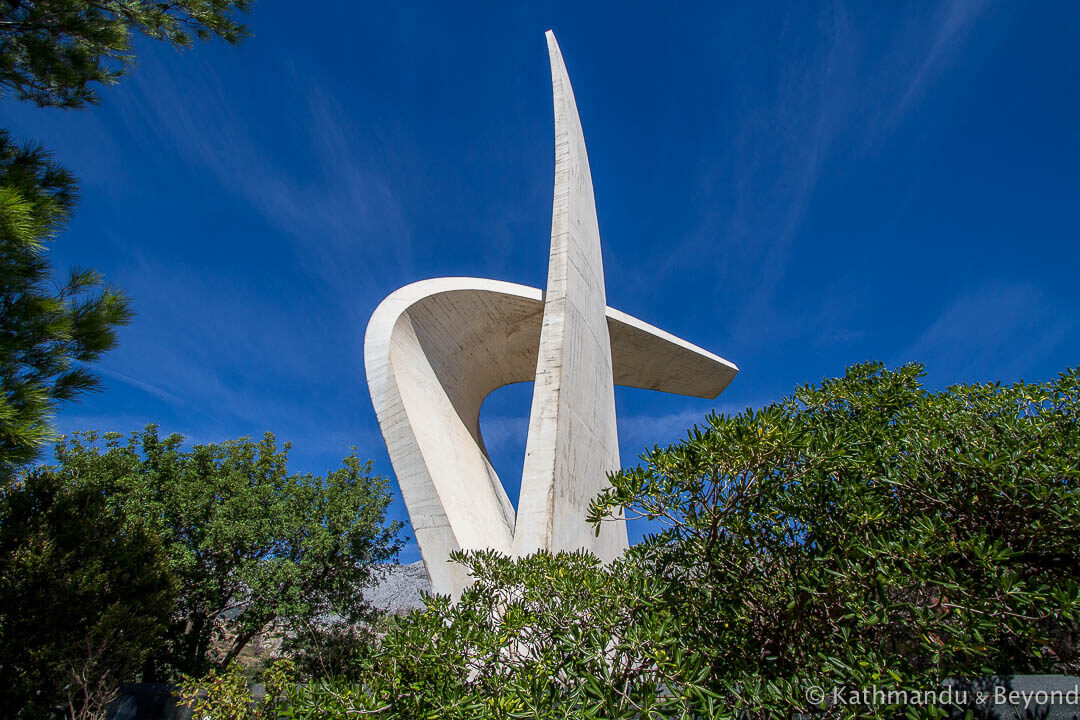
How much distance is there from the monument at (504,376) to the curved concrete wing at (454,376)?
2 cm

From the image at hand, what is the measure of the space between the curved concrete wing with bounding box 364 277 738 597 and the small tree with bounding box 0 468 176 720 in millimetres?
5062

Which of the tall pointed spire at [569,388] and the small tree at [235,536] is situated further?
the small tree at [235,536]

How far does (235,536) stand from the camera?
11.5 m

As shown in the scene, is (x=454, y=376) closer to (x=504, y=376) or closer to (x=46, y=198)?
(x=504, y=376)

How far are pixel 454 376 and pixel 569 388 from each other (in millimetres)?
3267

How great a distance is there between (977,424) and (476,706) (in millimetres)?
3620

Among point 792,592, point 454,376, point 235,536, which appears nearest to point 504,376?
point 454,376

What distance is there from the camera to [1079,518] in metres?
2.65

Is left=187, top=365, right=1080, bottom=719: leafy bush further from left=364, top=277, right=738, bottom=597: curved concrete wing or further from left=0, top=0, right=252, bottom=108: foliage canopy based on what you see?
left=0, top=0, right=252, bottom=108: foliage canopy

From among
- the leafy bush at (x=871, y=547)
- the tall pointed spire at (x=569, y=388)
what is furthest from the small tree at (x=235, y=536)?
the leafy bush at (x=871, y=547)

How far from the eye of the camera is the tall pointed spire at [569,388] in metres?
5.66

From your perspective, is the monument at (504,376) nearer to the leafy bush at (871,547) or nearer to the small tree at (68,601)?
the leafy bush at (871,547)

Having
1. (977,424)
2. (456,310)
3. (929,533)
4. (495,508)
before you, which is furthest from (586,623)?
(456,310)

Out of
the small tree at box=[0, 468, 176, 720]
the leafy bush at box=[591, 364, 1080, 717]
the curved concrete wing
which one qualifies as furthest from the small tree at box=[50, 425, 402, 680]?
the leafy bush at box=[591, 364, 1080, 717]
